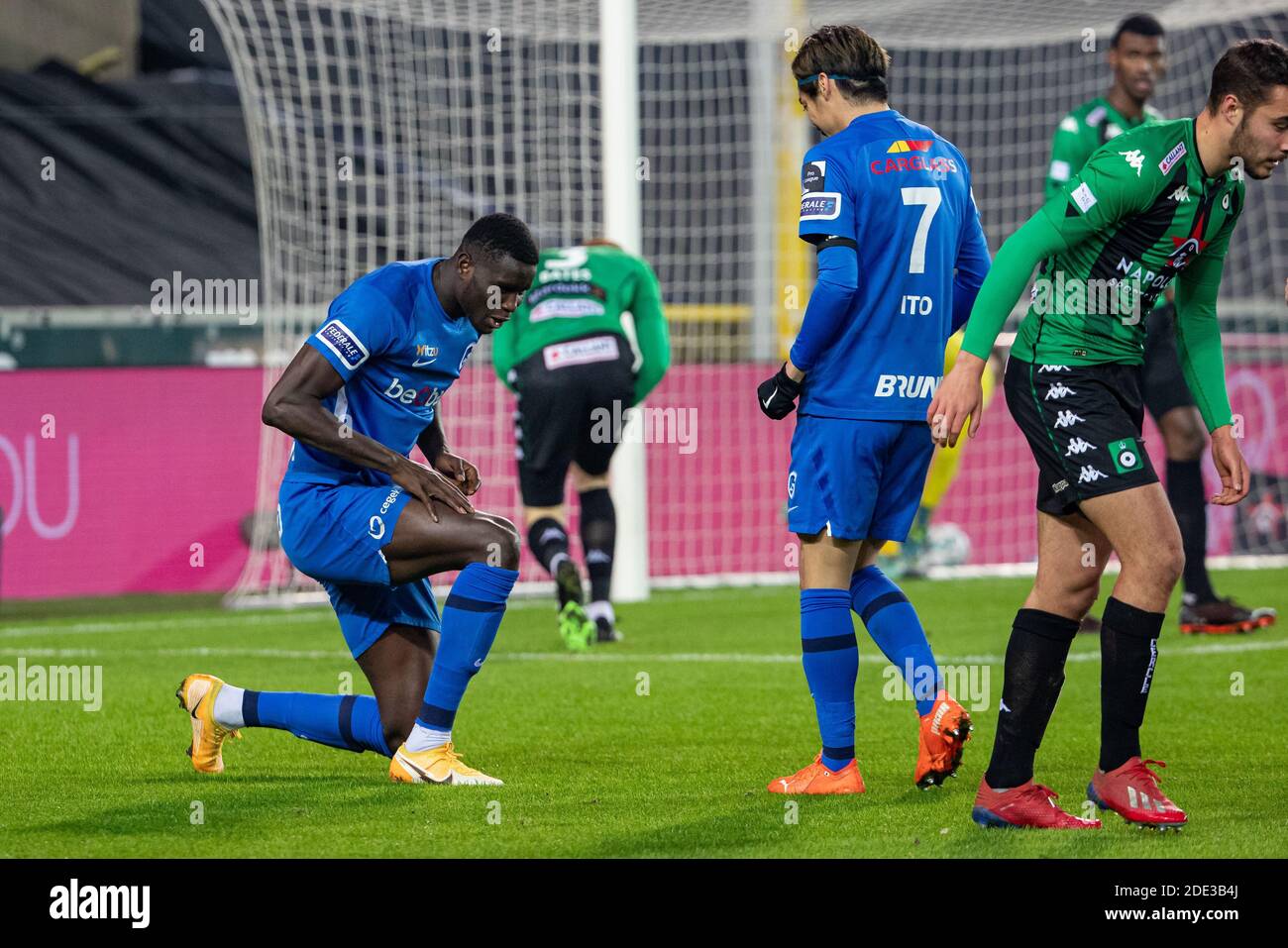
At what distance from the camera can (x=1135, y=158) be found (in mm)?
3992

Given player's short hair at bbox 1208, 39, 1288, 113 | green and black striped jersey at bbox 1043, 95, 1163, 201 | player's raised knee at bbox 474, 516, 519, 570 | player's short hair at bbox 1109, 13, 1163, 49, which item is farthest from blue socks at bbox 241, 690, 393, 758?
player's short hair at bbox 1109, 13, 1163, 49

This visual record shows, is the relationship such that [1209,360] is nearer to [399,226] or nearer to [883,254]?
[883,254]

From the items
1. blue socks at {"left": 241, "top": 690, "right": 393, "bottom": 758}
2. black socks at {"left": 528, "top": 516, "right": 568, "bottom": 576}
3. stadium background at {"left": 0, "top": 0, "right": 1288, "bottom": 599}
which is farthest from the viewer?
stadium background at {"left": 0, "top": 0, "right": 1288, "bottom": 599}

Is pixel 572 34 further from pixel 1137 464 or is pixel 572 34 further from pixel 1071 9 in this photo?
pixel 1137 464

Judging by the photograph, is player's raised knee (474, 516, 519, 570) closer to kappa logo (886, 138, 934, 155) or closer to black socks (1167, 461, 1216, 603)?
kappa logo (886, 138, 934, 155)

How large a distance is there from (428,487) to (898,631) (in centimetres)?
132

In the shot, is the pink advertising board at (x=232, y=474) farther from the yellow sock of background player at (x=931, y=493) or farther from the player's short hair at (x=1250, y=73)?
the player's short hair at (x=1250, y=73)

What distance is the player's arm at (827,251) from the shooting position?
15.0 ft

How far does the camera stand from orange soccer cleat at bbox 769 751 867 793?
15.3 ft

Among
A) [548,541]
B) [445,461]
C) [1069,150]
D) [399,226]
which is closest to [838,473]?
[445,461]

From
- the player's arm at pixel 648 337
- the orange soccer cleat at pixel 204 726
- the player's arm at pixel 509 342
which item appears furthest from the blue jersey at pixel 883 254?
the player's arm at pixel 509 342

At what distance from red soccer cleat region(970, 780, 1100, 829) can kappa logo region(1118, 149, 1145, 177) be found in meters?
1.42
